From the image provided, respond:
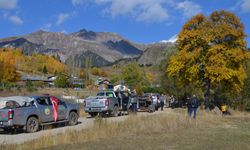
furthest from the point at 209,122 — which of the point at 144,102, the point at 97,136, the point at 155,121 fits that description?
the point at 144,102

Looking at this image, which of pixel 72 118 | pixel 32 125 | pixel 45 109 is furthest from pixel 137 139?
pixel 72 118

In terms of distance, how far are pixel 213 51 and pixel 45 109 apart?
21.1 metres

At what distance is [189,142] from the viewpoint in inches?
589

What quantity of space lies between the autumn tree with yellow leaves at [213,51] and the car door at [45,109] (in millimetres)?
19630

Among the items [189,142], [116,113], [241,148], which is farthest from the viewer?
[116,113]

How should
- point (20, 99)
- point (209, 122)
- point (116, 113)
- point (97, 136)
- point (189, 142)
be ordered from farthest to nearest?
point (116, 113), point (209, 122), point (20, 99), point (97, 136), point (189, 142)

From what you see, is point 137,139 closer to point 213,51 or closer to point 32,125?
point 32,125

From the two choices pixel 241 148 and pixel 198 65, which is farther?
pixel 198 65

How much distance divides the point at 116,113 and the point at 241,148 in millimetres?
17770

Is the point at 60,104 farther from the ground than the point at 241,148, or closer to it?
farther from the ground

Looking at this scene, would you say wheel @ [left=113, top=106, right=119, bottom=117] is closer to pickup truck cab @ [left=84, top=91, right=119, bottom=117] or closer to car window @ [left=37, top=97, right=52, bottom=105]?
pickup truck cab @ [left=84, top=91, right=119, bottom=117]

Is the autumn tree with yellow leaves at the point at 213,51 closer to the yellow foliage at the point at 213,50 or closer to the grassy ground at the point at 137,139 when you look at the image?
the yellow foliage at the point at 213,50

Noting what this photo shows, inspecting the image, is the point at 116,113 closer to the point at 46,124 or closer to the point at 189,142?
the point at 46,124

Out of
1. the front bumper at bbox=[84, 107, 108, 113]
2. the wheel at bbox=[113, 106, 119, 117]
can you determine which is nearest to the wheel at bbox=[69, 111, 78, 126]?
the front bumper at bbox=[84, 107, 108, 113]
